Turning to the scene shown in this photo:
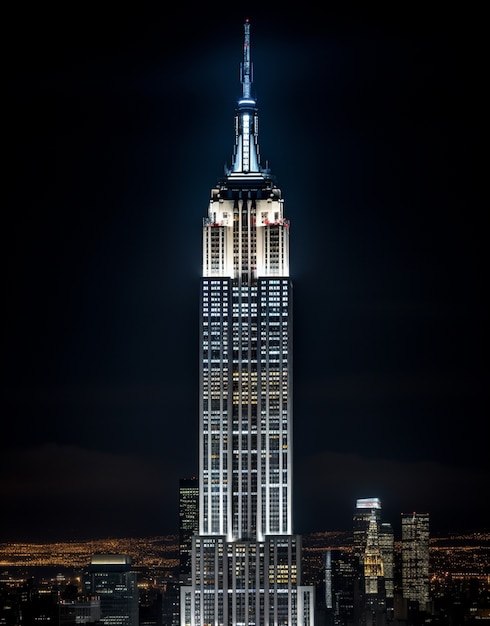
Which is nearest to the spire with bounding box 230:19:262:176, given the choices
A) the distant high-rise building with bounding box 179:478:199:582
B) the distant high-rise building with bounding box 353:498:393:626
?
the distant high-rise building with bounding box 179:478:199:582

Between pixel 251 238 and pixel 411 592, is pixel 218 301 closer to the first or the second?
pixel 251 238

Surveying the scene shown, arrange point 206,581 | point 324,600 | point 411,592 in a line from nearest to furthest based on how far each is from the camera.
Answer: point 206,581, point 324,600, point 411,592

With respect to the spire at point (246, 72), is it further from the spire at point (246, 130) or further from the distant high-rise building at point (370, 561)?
the distant high-rise building at point (370, 561)

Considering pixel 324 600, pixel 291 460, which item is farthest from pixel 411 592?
pixel 291 460

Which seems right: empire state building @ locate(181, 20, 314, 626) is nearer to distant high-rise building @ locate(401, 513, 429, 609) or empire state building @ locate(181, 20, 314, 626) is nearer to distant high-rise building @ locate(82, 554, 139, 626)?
distant high-rise building @ locate(82, 554, 139, 626)

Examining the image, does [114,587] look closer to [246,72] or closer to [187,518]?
[187,518]
